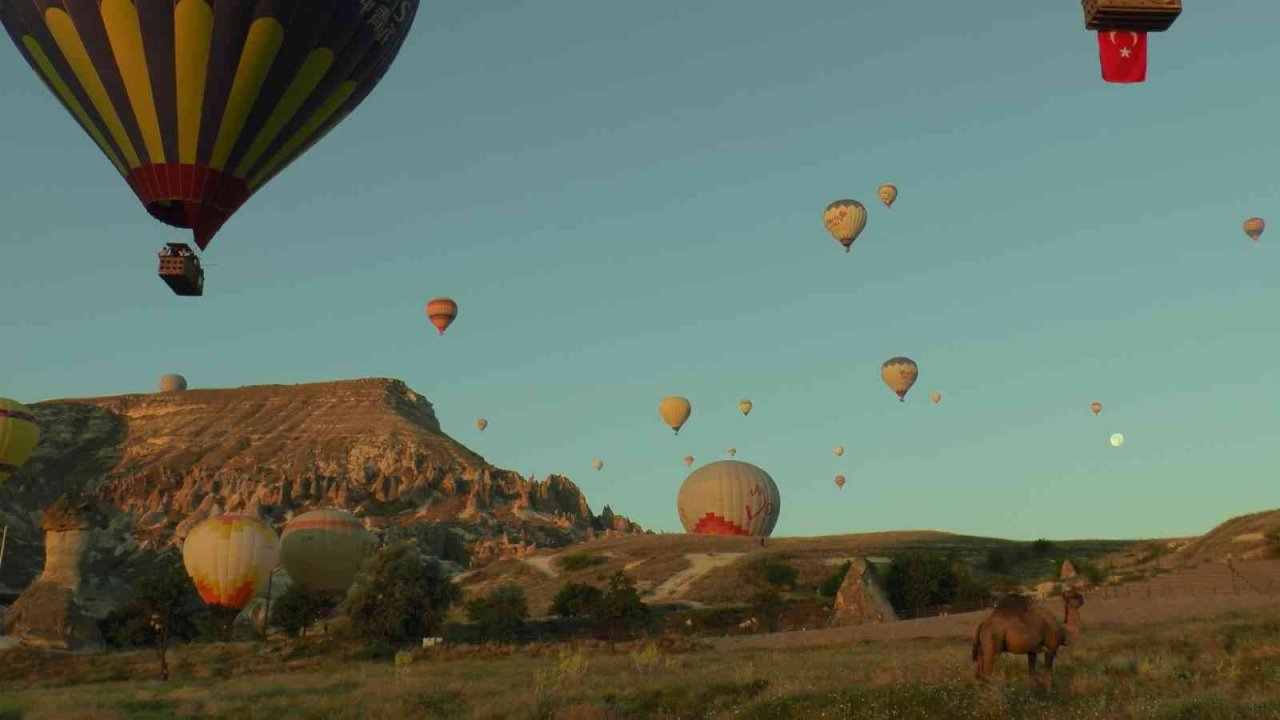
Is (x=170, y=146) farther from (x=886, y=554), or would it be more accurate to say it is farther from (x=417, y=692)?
(x=886, y=554)

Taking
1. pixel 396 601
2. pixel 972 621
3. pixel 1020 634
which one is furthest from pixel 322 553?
pixel 1020 634

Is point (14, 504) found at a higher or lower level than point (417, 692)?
higher

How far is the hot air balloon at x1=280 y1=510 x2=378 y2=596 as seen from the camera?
248ft

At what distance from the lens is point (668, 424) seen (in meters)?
108

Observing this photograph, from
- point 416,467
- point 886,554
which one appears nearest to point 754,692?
point 886,554

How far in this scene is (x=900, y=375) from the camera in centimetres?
8681

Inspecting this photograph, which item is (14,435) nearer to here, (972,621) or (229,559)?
(229,559)

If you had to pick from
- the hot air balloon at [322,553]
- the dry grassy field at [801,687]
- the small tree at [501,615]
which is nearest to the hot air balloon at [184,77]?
the dry grassy field at [801,687]

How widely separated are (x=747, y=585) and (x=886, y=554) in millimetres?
20679

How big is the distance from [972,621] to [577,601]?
93.8ft

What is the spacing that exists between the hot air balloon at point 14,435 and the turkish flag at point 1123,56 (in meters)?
61.9

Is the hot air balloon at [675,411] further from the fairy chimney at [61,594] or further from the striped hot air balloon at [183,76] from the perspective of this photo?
the striped hot air balloon at [183,76]

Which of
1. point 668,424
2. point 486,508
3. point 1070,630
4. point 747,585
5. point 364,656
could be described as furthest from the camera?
point 486,508

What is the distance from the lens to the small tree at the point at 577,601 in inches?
2591
